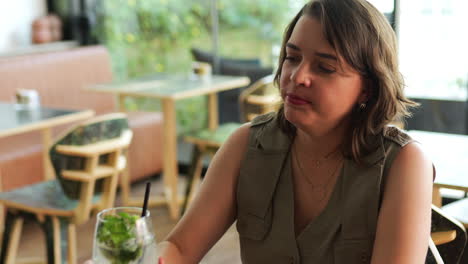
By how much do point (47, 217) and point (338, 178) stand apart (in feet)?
6.00

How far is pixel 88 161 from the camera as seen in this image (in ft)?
9.46

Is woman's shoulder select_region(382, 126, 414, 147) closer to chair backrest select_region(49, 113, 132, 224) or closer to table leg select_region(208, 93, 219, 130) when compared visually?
chair backrest select_region(49, 113, 132, 224)

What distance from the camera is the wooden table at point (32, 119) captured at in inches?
126

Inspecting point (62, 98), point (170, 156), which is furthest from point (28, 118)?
point (62, 98)

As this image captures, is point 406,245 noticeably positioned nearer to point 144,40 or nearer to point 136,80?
point 136,80

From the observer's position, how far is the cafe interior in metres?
2.93

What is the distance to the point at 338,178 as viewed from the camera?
1.46m

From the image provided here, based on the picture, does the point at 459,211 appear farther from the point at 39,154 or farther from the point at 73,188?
the point at 39,154

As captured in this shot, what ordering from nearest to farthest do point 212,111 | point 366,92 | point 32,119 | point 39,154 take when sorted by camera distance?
point 366,92 < point 32,119 < point 39,154 < point 212,111

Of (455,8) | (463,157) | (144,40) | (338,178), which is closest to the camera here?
(338,178)

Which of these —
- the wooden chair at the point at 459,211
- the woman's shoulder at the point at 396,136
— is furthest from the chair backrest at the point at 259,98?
the woman's shoulder at the point at 396,136

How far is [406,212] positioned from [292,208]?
26 cm

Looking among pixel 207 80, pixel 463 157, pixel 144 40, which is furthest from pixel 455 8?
pixel 144 40

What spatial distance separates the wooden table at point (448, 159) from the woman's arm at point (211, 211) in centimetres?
57
